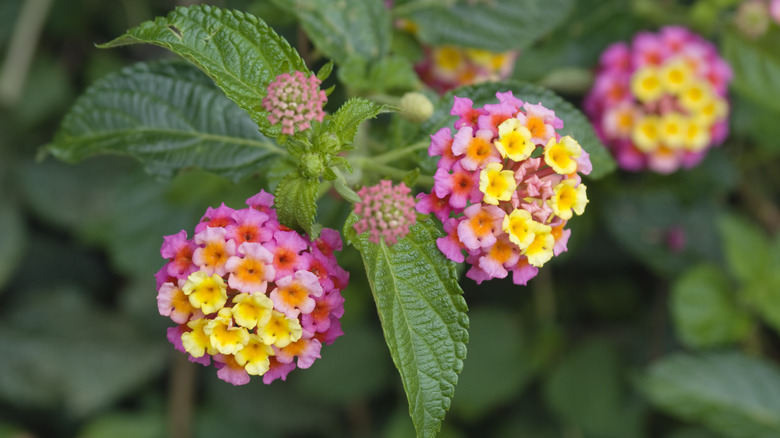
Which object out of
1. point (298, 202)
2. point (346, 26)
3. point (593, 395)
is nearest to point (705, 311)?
point (593, 395)

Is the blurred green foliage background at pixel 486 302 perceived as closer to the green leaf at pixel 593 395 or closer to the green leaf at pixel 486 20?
the green leaf at pixel 593 395

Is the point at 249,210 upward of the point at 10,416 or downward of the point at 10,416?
upward

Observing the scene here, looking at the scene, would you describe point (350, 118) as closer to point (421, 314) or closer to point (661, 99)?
point (421, 314)

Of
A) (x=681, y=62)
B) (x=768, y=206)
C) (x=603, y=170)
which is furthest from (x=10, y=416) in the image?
(x=768, y=206)

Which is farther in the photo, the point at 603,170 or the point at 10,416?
the point at 10,416

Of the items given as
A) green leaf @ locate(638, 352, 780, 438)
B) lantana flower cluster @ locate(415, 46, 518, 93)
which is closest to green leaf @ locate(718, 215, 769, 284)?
green leaf @ locate(638, 352, 780, 438)

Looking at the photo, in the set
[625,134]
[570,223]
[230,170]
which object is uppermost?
[230,170]

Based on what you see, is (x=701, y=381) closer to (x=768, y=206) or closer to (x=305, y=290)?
(x=768, y=206)

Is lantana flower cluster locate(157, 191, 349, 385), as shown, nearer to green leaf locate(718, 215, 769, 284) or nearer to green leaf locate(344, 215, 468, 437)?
green leaf locate(344, 215, 468, 437)
